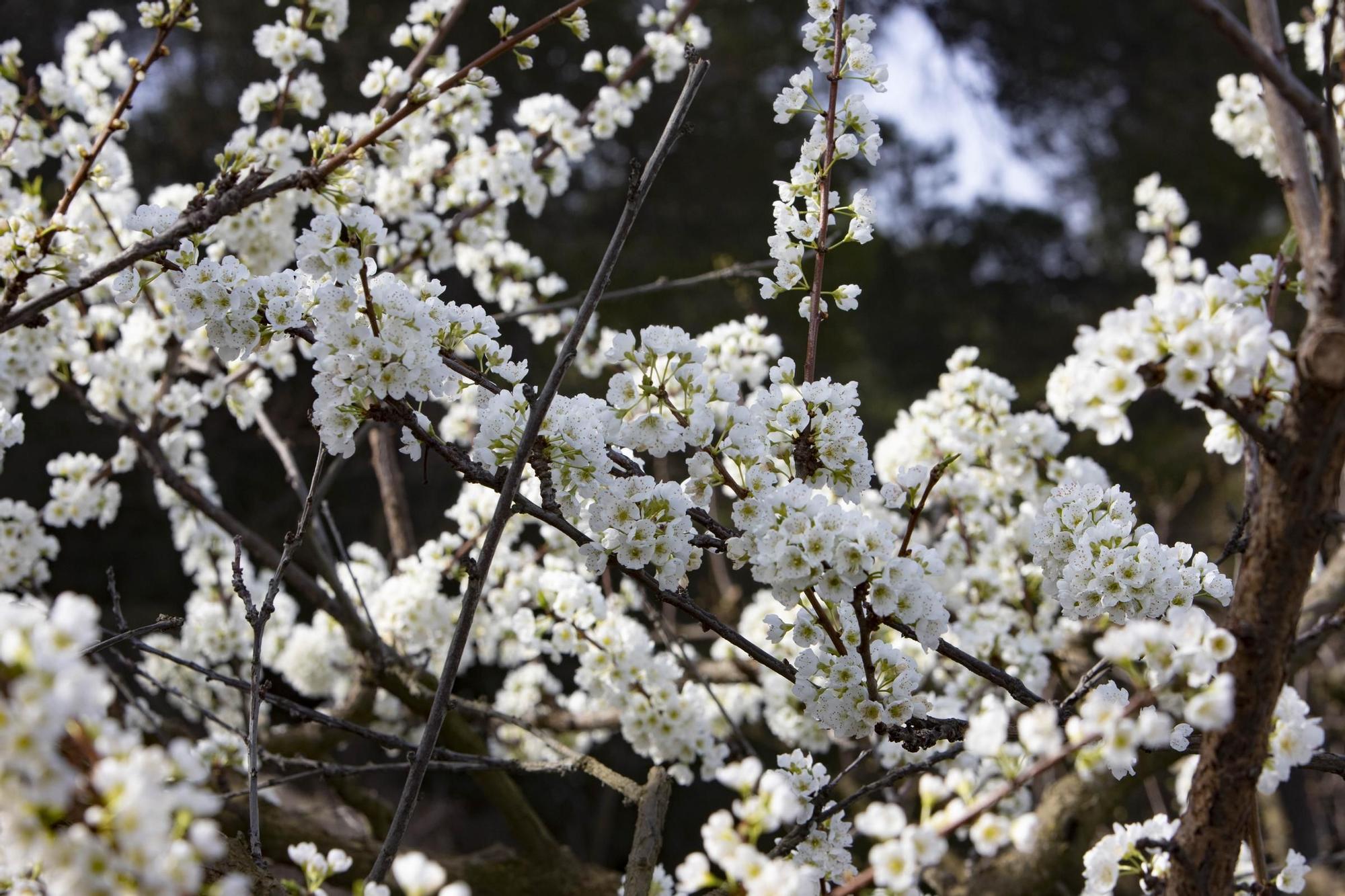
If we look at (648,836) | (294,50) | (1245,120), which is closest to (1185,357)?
(648,836)

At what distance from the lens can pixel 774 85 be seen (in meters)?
7.93

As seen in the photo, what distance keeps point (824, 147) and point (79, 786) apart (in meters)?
1.46

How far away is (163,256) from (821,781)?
133 cm

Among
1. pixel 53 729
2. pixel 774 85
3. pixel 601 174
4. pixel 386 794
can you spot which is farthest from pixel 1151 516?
pixel 53 729

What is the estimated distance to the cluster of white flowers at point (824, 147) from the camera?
1.84 metres

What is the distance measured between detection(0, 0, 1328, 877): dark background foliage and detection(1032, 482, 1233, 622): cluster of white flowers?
7.26 ft

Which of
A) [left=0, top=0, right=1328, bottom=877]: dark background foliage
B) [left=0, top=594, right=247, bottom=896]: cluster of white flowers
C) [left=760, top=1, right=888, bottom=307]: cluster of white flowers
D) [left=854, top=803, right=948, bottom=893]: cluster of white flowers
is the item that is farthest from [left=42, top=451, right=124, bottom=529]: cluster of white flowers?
[left=854, top=803, right=948, bottom=893]: cluster of white flowers

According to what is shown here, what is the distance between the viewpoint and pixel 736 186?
7.75 meters

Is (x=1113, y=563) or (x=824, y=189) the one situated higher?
(x=824, y=189)

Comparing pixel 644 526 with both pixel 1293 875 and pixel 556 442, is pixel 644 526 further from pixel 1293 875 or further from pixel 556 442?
pixel 1293 875

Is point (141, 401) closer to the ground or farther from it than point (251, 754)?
farther from it

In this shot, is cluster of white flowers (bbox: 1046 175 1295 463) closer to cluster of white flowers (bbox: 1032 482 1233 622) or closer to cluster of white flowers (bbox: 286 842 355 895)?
cluster of white flowers (bbox: 1032 482 1233 622)

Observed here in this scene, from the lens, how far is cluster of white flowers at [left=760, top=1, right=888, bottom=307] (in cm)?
A: 184

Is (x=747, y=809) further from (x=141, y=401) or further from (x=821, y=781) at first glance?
(x=141, y=401)
